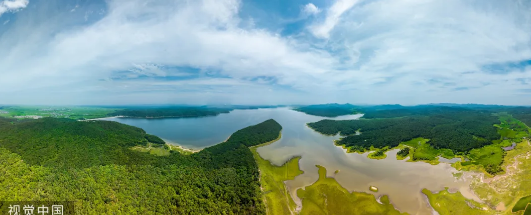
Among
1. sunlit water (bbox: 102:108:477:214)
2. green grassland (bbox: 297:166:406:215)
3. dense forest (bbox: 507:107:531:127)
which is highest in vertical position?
dense forest (bbox: 507:107:531:127)

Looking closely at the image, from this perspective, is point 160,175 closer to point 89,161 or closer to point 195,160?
point 195,160

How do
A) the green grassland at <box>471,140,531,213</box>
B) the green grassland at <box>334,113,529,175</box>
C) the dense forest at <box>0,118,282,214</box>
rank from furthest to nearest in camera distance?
1. the green grassland at <box>334,113,529,175</box>
2. the green grassland at <box>471,140,531,213</box>
3. the dense forest at <box>0,118,282,214</box>

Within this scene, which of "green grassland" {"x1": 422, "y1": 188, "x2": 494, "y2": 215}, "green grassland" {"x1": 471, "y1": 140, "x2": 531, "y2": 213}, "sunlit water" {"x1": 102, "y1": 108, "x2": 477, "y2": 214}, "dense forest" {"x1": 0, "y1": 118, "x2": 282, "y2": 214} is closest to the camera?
"dense forest" {"x1": 0, "y1": 118, "x2": 282, "y2": 214}

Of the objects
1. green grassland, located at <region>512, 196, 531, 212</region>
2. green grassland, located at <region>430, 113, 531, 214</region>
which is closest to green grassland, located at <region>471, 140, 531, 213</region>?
green grassland, located at <region>430, 113, 531, 214</region>

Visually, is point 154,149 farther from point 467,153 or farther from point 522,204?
point 467,153

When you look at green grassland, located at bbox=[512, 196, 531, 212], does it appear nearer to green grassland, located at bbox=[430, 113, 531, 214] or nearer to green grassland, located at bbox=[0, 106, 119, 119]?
green grassland, located at bbox=[430, 113, 531, 214]

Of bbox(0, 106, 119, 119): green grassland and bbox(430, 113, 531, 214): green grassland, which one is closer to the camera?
bbox(430, 113, 531, 214): green grassland

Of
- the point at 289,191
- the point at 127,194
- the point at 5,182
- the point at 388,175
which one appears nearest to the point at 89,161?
the point at 5,182

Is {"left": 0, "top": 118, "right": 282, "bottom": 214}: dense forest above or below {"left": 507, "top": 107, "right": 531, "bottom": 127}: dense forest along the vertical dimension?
below
